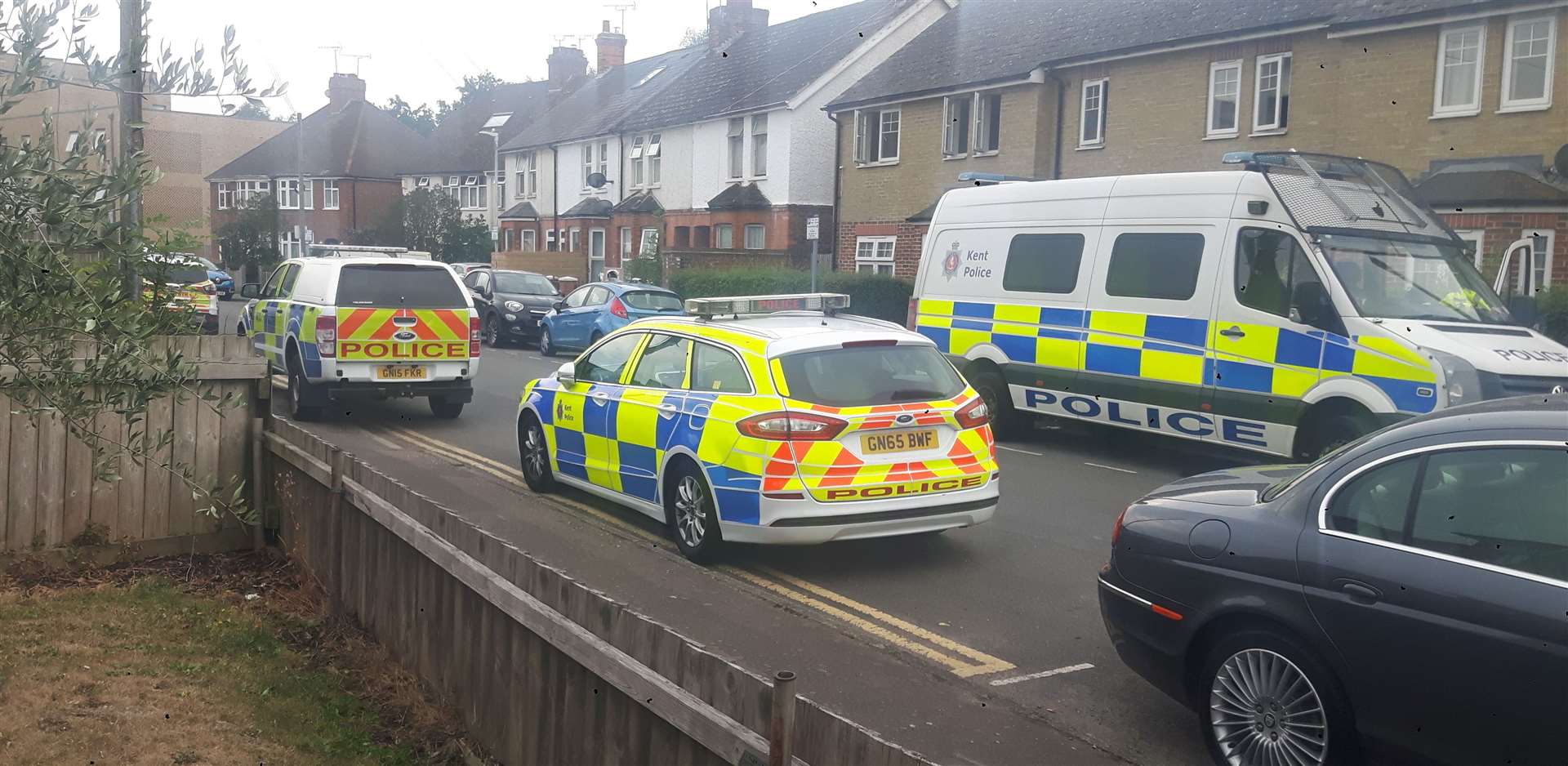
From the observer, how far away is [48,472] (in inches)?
302

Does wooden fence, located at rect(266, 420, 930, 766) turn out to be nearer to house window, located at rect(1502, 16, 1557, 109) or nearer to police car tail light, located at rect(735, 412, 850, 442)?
police car tail light, located at rect(735, 412, 850, 442)

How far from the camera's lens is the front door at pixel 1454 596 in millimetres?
4004

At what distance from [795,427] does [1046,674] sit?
7.21 feet

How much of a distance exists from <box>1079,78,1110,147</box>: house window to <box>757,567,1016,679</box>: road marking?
2037 cm

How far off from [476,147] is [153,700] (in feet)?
200

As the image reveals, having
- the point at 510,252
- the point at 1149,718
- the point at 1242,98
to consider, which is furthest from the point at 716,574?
the point at 510,252

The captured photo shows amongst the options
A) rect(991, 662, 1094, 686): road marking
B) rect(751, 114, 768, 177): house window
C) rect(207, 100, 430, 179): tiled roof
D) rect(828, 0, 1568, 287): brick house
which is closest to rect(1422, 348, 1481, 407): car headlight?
rect(991, 662, 1094, 686): road marking

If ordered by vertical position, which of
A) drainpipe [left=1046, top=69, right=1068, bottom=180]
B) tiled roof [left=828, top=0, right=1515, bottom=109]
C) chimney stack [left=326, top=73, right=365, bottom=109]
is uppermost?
chimney stack [left=326, top=73, right=365, bottom=109]

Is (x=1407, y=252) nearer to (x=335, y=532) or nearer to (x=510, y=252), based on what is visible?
(x=335, y=532)

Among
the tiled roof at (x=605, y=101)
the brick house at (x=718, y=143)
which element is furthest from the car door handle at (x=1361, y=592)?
the tiled roof at (x=605, y=101)

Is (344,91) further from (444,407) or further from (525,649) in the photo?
(525,649)

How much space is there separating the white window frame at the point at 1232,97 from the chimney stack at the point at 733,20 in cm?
2484

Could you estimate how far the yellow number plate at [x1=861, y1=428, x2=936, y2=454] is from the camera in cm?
778

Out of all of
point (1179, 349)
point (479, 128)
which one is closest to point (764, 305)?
point (1179, 349)
